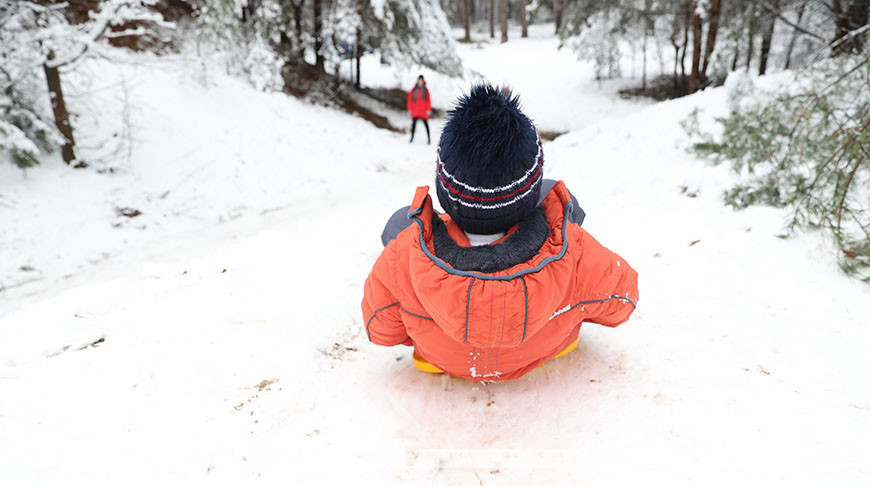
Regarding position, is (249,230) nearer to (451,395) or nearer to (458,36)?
(451,395)

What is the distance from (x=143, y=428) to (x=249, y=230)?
447 centimetres

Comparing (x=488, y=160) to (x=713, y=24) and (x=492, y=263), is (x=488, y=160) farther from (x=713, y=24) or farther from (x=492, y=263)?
(x=713, y=24)

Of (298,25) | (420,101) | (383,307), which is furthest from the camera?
(298,25)

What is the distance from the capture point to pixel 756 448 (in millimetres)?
1627

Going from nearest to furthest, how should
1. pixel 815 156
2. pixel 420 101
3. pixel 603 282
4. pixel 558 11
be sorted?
pixel 603 282
pixel 815 156
pixel 420 101
pixel 558 11

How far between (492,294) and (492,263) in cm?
13

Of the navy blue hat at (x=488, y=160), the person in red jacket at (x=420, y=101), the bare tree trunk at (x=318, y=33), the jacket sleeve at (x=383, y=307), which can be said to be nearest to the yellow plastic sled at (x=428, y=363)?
the jacket sleeve at (x=383, y=307)

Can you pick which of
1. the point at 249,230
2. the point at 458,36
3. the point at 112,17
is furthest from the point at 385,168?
the point at 458,36

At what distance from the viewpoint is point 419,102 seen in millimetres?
11086

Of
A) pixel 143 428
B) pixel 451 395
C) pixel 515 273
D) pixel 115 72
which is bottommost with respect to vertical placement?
pixel 451 395

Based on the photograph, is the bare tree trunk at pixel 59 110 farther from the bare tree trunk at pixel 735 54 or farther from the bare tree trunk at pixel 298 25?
the bare tree trunk at pixel 735 54

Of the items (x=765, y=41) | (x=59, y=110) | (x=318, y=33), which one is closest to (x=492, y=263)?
(x=59, y=110)

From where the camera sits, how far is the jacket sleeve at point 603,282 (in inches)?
71.9

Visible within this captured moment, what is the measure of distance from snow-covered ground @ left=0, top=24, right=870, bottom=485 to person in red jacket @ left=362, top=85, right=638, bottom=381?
38 cm
